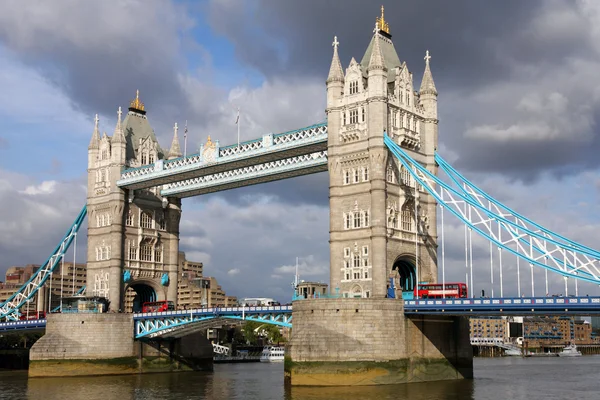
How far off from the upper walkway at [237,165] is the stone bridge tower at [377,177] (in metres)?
3.68

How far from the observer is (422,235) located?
67000 mm

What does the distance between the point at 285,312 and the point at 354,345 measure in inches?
418

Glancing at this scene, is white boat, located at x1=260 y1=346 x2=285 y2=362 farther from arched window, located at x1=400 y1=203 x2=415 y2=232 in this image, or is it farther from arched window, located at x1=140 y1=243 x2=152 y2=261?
arched window, located at x1=400 y1=203 x2=415 y2=232

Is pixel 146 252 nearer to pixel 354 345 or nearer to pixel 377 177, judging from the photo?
pixel 377 177

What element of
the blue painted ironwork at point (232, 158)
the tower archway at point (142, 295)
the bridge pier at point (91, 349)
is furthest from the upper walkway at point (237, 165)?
the bridge pier at point (91, 349)

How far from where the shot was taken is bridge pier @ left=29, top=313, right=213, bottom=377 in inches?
2980

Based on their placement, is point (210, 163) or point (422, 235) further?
point (210, 163)

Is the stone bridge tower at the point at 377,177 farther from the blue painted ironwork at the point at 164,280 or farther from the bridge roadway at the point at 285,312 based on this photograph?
the blue painted ironwork at the point at 164,280

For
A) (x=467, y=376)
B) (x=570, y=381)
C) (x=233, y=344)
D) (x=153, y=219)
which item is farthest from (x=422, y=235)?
(x=233, y=344)

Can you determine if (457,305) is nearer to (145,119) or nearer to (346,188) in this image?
(346,188)

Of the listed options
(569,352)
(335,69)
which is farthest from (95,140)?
(569,352)

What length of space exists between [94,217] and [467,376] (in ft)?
138

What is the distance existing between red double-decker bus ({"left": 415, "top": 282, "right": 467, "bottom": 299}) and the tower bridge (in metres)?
1.22

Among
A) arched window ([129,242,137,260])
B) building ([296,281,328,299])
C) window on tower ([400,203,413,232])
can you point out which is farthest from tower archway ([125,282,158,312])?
window on tower ([400,203,413,232])
